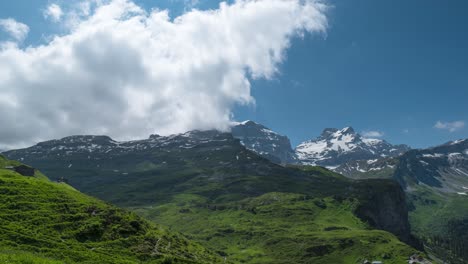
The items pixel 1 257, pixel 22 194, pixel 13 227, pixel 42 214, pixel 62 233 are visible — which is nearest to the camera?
pixel 1 257

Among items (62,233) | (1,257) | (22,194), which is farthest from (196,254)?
(1,257)

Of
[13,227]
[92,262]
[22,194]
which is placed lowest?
[92,262]

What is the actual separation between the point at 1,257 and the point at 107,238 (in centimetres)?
5649

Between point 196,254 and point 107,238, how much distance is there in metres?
33.9

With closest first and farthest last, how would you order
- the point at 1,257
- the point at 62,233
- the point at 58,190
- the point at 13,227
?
the point at 1,257
the point at 13,227
the point at 62,233
the point at 58,190

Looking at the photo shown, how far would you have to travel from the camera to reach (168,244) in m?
111

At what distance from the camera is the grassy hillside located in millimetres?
78688

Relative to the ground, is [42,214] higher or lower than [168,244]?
higher

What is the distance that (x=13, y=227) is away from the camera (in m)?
83.4

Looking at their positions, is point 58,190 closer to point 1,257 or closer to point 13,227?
point 13,227

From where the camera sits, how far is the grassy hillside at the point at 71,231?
258ft

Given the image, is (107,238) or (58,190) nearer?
(107,238)

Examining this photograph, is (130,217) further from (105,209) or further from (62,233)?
(62,233)

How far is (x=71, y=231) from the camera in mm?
92125
